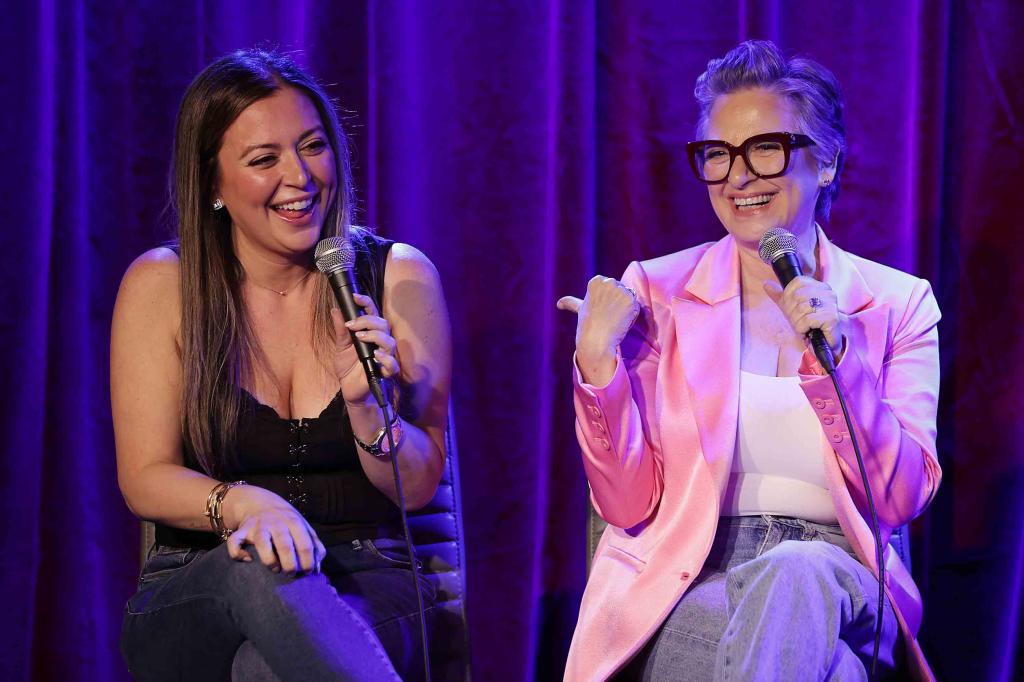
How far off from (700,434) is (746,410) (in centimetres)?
10

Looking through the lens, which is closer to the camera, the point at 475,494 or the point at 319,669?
the point at 319,669

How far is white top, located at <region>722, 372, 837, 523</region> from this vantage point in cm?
191

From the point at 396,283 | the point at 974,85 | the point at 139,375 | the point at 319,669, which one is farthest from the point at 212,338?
the point at 974,85

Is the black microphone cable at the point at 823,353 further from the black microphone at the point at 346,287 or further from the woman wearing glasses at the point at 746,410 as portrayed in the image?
the black microphone at the point at 346,287

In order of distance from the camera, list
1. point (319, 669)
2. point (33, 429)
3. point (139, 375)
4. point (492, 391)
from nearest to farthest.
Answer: point (319, 669), point (139, 375), point (33, 429), point (492, 391)

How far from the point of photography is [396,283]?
2016mm

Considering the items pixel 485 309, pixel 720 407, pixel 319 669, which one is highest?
pixel 485 309

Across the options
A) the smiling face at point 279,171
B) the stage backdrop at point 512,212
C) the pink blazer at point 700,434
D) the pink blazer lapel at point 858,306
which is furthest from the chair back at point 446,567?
the pink blazer lapel at point 858,306

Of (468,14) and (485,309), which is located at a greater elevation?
(468,14)

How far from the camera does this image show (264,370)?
2000 mm

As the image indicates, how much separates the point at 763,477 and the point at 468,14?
1.31m

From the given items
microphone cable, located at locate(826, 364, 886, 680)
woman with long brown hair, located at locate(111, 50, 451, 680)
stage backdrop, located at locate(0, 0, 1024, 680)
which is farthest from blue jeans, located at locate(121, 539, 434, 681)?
stage backdrop, located at locate(0, 0, 1024, 680)

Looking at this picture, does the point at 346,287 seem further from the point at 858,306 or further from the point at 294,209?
the point at 858,306

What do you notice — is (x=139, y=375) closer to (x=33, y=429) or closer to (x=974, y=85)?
(x=33, y=429)
